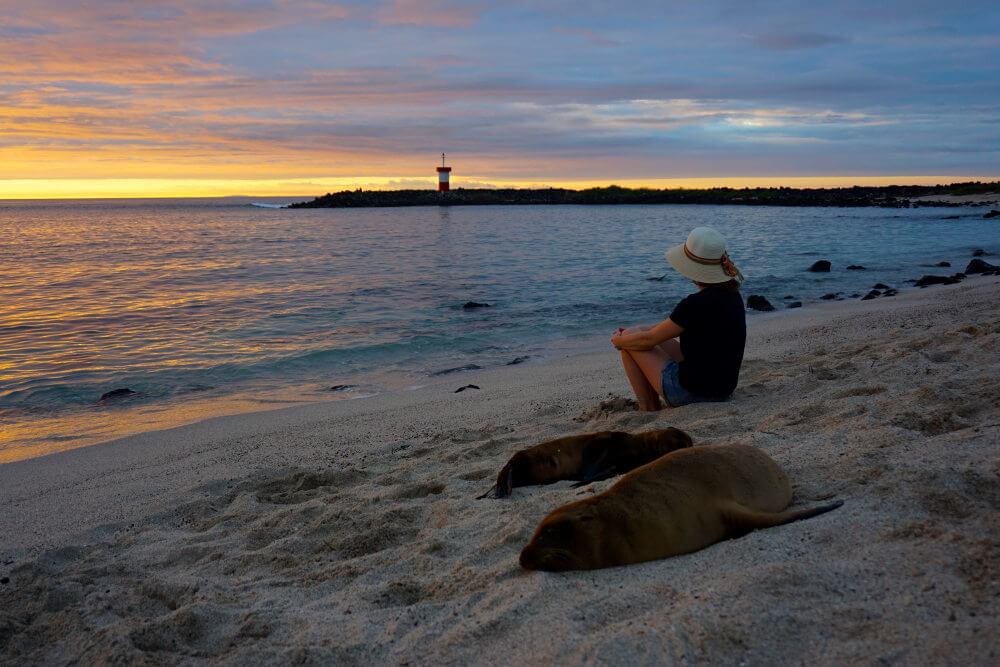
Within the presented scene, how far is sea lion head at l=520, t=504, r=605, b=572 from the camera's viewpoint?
128 inches

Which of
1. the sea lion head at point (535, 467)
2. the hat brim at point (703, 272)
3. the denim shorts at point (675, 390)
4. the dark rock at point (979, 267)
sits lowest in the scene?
the dark rock at point (979, 267)

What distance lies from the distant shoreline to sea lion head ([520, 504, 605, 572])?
80799mm

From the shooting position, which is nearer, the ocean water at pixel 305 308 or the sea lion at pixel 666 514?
the sea lion at pixel 666 514

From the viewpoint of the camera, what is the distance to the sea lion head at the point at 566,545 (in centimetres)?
325

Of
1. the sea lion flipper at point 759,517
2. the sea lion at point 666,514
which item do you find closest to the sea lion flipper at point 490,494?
the sea lion at point 666,514

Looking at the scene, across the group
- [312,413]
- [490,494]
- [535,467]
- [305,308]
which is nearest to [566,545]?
[490,494]

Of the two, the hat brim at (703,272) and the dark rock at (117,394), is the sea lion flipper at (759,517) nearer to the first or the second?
the hat brim at (703,272)

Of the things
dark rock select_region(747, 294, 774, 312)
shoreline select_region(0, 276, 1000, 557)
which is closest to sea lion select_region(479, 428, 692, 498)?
shoreline select_region(0, 276, 1000, 557)

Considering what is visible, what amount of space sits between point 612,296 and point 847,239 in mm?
20270

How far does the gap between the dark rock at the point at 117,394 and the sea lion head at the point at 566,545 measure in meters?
7.36

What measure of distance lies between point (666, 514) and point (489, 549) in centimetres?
84

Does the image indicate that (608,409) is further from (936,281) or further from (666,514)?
(936,281)

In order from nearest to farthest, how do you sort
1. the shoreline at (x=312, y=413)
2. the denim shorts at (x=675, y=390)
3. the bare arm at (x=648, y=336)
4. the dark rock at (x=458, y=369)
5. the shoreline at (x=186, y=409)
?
the bare arm at (x=648, y=336)
the denim shorts at (x=675, y=390)
the shoreline at (x=312, y=413)
the shoreline at (x=186, y=409)
the dark rock at (x=458, y=369)

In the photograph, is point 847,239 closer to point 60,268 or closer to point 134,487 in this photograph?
point 60,268
